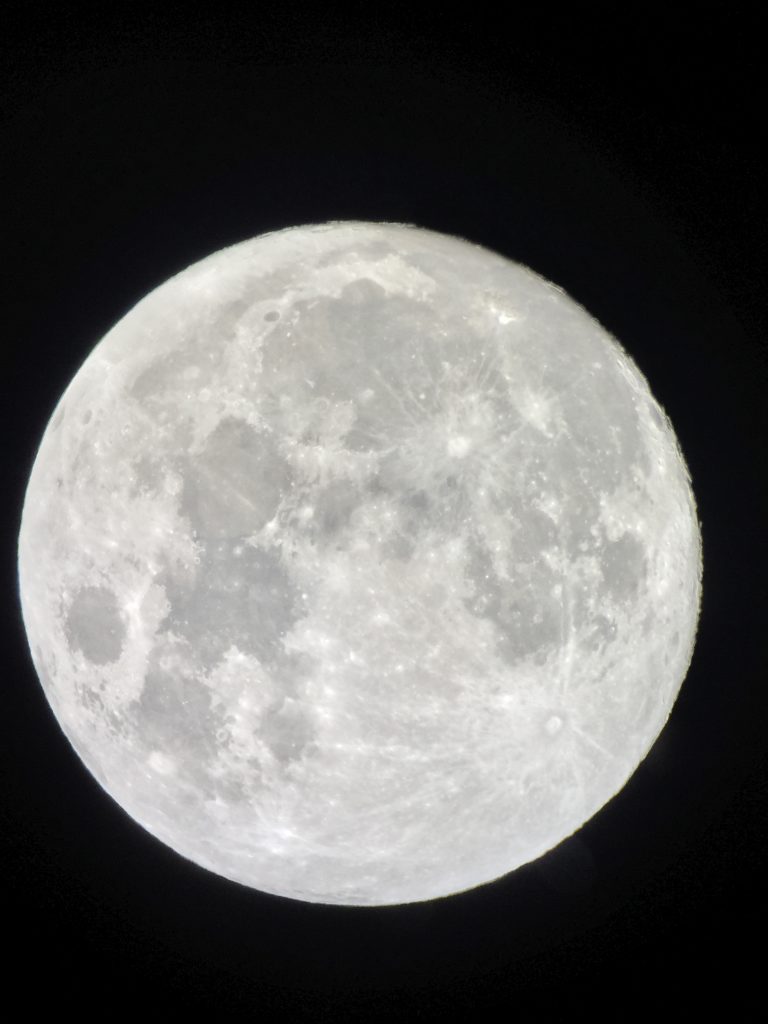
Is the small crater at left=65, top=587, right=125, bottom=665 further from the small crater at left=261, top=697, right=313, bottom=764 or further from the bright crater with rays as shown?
the small crater at left=261, top=697, right=313, bottom=764

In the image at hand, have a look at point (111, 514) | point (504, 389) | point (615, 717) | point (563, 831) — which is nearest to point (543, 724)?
point (615, 717)

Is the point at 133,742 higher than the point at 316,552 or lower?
lower

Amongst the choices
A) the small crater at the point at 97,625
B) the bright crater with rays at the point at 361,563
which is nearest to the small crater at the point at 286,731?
the bright crater with rays at the point at 361,563

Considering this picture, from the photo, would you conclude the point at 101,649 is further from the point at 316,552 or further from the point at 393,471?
the point at 393,471

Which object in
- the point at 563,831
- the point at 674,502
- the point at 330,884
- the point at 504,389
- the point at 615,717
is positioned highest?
the point at 674,502

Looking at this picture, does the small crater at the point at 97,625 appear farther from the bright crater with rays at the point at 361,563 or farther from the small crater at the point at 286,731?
the small crater at the point at 286,731

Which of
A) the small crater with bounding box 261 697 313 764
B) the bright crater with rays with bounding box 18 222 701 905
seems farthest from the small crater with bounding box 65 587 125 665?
the small crater with bounding box 261 697 313 764
